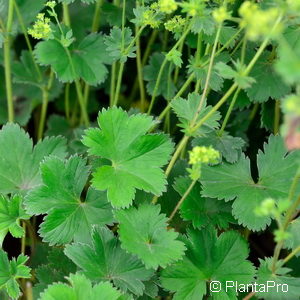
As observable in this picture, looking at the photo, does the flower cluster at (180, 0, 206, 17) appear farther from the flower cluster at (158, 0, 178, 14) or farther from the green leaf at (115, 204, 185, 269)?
the green leaf at (115, 204, 185, 269)

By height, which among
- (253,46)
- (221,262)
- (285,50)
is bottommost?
(221,262)

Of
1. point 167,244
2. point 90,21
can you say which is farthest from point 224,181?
point 90,21

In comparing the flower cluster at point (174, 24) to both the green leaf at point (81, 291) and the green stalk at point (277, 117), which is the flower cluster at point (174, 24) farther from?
the green leaf at point (81, 291)

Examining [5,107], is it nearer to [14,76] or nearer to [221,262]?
[14,76]

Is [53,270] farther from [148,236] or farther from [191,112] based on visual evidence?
[191,112]

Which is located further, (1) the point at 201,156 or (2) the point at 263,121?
(2) the point at 263,121

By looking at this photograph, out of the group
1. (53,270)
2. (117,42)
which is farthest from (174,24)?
(53,270)

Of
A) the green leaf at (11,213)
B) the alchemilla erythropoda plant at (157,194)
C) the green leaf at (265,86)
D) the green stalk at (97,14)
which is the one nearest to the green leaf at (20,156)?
the alchemilla erythropoda plant at (157,194)
